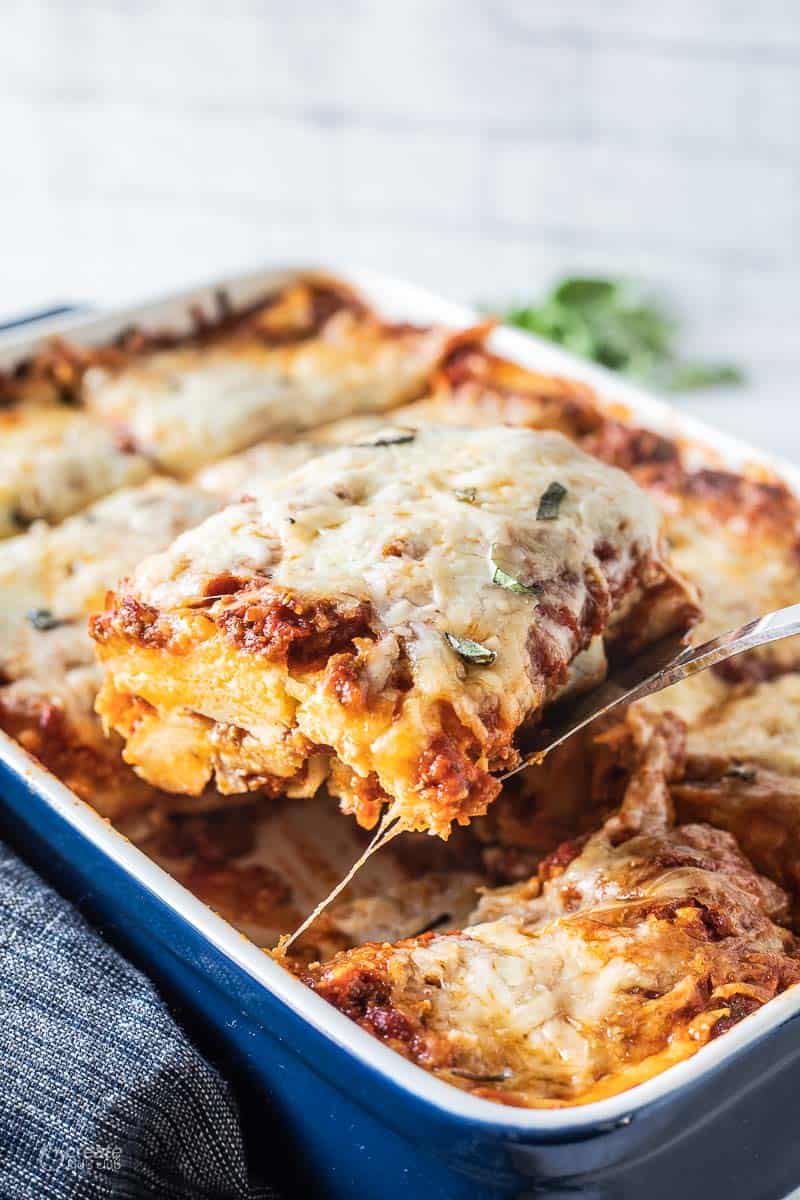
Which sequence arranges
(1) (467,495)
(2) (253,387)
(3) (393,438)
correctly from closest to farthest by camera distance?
Answer: (1) (467,495) < (3) (393,438) < (2) (253,387)

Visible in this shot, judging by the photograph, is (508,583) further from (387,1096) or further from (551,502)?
(387,1096)

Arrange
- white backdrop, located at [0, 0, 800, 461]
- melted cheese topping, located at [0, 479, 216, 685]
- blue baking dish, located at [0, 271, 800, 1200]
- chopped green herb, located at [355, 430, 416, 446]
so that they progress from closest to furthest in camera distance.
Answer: blue baking dish, located at [0, 271, 800, 1200], chopped green herb, located at [355, 430, 416, 446], melted cheese topping, located at [0, 479, 216, 685], white backdrop, located at [0, 0, 800, 461]

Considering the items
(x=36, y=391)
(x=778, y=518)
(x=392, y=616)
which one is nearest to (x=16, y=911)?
(x=392, y=616)

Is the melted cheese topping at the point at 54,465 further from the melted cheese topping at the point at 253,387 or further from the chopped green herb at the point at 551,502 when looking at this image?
the chopped green herb at the point at 551,502

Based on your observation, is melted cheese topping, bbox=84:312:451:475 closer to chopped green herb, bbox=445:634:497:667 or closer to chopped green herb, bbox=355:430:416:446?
chopped green herb, bbox=355:430:416:446

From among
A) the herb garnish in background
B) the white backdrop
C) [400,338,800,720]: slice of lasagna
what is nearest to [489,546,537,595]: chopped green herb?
[400,338,800,720]: slice of lasagna

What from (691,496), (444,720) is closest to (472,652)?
(444,720)
